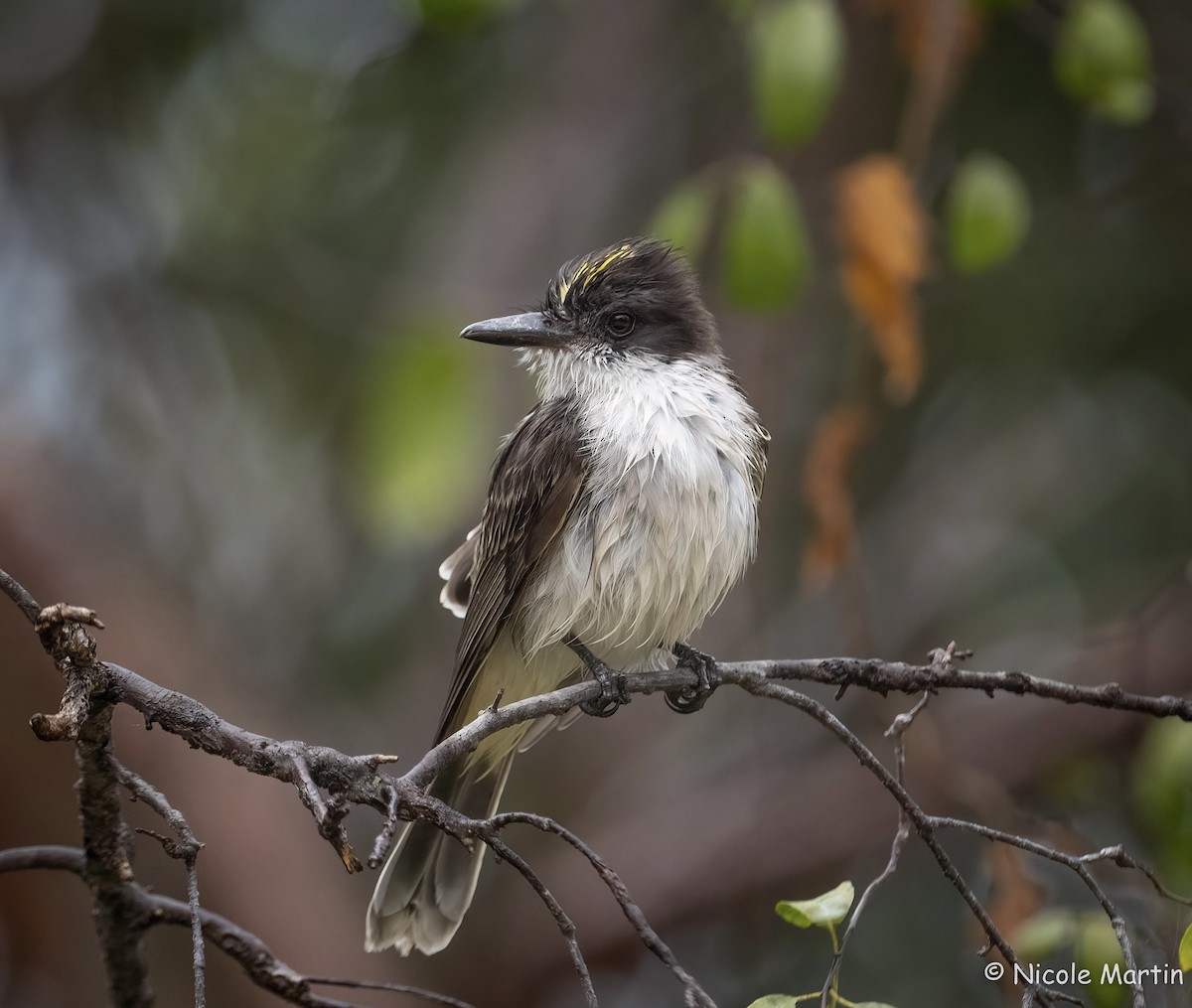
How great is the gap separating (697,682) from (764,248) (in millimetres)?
1247

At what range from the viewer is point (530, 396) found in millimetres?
5844

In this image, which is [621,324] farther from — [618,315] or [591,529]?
[591,529]

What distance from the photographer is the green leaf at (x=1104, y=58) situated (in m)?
4.02

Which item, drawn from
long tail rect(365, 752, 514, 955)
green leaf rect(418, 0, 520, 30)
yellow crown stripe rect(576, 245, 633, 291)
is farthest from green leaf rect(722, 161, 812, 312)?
long tail rect(365, 752, 514, 955)

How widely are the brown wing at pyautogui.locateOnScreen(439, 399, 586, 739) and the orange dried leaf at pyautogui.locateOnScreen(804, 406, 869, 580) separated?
0.93m

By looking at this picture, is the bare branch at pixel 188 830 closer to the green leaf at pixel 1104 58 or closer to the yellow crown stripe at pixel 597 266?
the yellow crown stripe at pixel 597 266

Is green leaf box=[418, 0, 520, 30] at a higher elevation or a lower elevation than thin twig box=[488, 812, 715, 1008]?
higher

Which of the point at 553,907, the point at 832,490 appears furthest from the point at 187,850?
the point at 832,490

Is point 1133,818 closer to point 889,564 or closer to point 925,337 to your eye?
point 889,564

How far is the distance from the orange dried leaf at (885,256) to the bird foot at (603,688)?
1364 mm

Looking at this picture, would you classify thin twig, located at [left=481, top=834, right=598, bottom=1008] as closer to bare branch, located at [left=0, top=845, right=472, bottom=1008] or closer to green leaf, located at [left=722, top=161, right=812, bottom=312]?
bare branch, located at [left=0, top=845, right=472, bottom=1008]

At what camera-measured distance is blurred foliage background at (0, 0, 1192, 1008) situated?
187 inches

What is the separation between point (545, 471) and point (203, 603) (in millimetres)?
3798

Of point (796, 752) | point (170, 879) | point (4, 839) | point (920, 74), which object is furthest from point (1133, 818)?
point (4, 839)
